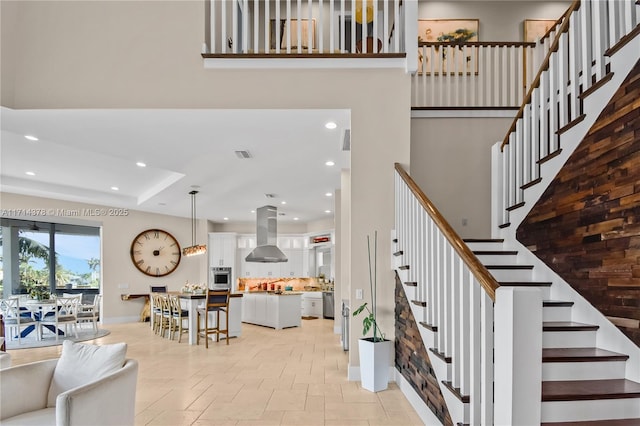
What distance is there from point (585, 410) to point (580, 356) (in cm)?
43

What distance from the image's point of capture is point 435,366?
3066mm

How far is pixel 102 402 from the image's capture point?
2518 mm

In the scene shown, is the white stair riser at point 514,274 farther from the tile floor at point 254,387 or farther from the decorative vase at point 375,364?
the tile floor at point 254,387

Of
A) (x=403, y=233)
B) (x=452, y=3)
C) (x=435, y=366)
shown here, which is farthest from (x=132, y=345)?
(x=452, y=3)

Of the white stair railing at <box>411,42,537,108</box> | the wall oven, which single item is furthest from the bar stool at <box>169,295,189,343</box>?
the white stair railing at <box>411,42,537,108</box>

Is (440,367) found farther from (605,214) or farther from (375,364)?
(605,214)

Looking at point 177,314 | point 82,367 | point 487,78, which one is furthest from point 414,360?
point 177,314

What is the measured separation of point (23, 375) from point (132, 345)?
5104mm

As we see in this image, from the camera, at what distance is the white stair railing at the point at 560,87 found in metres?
3.26

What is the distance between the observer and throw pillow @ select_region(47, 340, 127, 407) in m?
2.90

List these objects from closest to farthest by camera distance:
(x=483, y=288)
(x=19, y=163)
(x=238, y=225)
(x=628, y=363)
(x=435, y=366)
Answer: (x=483, y=288)
(x=628, y=363)
(x=435, y=366)
(x=19, y=163)
(x=238, y=225)

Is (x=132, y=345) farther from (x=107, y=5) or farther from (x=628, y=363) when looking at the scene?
(x=628, y=363)

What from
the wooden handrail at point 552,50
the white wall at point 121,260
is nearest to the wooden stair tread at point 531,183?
the wooden handrail at point 552,50

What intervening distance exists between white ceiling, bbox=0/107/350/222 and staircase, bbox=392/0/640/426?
1745 millimetres
